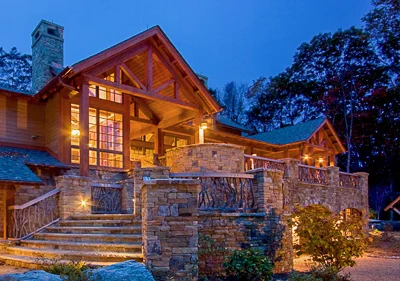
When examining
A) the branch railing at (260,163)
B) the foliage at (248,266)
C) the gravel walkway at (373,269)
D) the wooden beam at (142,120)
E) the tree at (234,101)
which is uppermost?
the tree at (234,101)

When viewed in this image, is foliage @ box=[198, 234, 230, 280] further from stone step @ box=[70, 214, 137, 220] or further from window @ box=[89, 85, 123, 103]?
window @ box=[89, 85, 123, 103]

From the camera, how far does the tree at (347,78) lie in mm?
30406

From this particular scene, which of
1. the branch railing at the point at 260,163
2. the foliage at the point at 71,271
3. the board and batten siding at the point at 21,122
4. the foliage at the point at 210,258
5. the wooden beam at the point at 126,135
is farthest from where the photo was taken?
the wooden beam at the point at 126,135

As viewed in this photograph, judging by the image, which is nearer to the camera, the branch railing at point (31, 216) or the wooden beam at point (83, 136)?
the branch railing at point (31, 216)

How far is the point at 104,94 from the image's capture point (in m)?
15.7

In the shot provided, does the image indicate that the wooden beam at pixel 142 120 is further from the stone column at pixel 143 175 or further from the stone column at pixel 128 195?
the stone column at pixel 143 175

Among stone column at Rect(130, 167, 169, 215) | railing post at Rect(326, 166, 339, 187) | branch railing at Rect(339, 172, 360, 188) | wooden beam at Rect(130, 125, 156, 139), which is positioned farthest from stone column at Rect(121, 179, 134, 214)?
branch railing at Rect(339, 172, 360, 188)

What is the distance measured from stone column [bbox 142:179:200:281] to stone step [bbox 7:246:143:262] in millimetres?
665

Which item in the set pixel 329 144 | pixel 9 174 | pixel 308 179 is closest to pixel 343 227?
pixel 308 179

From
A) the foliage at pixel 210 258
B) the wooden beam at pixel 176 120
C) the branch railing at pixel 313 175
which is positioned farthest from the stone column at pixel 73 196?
the branch railing at pixel 313 175

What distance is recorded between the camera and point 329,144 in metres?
24.6

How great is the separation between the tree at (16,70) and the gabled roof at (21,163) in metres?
26.3

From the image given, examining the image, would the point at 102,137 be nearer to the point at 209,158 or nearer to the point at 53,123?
the point at 53,123

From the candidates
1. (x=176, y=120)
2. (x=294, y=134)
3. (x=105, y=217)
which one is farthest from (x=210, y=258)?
(x=294, y=134)
